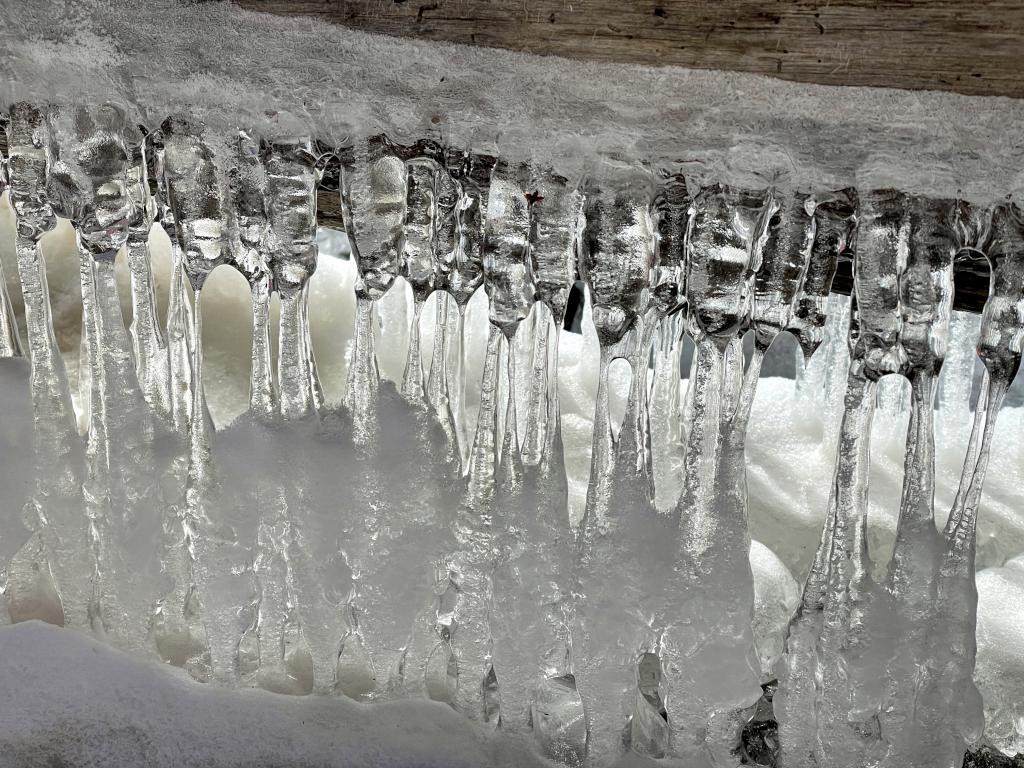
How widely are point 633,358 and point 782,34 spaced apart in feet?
0.95

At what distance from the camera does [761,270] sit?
79 cm

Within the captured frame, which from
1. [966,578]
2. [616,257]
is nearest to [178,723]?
[616,257]

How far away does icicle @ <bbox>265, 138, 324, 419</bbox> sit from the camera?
0.88m

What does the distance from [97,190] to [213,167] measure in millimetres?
126

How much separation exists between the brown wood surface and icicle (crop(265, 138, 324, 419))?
0.18 meters

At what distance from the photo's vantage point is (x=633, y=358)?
846mm

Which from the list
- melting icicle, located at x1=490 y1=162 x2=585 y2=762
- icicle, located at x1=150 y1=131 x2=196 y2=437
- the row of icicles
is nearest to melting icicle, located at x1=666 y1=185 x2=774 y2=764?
the row of icicles

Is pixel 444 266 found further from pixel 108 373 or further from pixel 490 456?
pixel 108 373

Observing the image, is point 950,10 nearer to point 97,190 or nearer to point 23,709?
point 97,190

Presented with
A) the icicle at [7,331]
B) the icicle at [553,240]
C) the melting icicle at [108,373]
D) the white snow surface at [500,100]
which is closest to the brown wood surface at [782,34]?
the white snow surface at [500,100]

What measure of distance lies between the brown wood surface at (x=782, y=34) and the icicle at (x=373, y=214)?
0.13 metres

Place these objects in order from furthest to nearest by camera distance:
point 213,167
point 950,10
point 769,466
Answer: point 769,466 → point 213,167 → point 950,10

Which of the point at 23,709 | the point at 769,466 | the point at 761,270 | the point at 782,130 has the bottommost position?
the point at 23,709

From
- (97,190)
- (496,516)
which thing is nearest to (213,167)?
(97,190)
